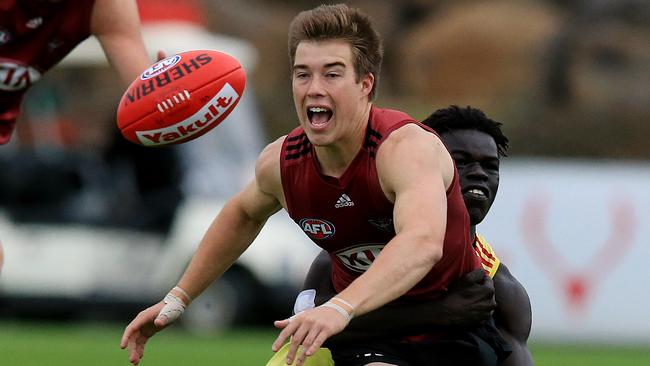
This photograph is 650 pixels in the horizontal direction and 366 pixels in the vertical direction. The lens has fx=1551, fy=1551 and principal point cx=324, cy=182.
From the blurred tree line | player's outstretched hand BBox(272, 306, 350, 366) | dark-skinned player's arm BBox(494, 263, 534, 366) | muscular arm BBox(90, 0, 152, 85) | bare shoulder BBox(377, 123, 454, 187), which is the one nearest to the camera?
player's outstretched hand BBox(272, 306, 350, 366)

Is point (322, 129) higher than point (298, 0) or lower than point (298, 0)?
lower

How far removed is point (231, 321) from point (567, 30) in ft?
36.3

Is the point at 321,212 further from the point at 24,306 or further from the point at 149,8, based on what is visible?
the point at 149,8

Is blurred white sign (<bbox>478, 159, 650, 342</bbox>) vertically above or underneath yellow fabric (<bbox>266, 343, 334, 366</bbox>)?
above

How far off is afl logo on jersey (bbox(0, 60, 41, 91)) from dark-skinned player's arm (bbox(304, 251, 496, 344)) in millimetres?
1895

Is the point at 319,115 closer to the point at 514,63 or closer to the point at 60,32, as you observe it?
the point at 60,32

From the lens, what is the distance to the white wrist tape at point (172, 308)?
5.65 m

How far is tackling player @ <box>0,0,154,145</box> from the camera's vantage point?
6379 millimetres

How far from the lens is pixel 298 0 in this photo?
26328 mm

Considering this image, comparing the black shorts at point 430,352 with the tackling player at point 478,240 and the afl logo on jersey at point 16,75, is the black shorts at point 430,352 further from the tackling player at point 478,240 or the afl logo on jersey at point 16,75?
the afl logo on jersey at point 16,75

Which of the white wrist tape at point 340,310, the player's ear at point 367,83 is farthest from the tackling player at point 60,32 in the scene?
the white wrist tape at point 340,310

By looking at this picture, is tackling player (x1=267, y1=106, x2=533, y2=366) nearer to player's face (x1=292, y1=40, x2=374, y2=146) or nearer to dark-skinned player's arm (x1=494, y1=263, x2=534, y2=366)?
dark-skinned player's arm (x1=494, y1=263, x2=534, y2=366)

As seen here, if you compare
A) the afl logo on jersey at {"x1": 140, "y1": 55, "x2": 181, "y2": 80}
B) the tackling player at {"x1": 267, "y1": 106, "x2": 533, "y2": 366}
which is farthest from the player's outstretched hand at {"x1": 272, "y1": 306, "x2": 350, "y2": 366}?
the afl logo on jersey at {"x1": 140, "y1": 55, "x2": 181, "y2": 80}

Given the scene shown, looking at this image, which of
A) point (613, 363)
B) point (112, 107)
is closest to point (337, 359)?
point (613, 363)
